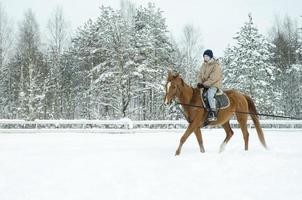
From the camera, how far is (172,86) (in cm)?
966

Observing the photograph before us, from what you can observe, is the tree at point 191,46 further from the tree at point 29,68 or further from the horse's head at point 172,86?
the horse's head at point 172,86

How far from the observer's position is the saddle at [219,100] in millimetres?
10047

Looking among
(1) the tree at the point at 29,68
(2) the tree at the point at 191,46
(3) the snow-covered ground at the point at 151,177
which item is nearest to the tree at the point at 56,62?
(1) the tree at the point at 29,68

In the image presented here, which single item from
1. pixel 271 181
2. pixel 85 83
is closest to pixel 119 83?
pixel 85 83

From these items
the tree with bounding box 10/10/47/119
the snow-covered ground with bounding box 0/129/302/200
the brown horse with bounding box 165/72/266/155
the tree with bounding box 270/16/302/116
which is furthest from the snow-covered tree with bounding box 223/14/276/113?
the snow-covered ground with bounding box 0/129/302/200

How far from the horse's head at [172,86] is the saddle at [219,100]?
0.72 m

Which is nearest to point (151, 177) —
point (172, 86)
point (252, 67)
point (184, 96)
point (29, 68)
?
point (172, 86)

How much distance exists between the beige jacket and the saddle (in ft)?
0.75

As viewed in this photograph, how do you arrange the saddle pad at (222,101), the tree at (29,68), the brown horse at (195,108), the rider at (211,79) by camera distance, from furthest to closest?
the tree at (29,68), the saddle pad at (222,101), the rider at (211,79), the brown horse at (195,108)

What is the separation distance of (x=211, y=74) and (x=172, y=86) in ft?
4.34

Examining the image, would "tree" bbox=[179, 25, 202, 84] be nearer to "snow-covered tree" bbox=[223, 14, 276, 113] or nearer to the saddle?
"snow-covered tree" bbox=[223, 14, 276, 113]

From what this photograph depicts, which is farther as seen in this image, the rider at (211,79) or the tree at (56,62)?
the tree at (56,62)

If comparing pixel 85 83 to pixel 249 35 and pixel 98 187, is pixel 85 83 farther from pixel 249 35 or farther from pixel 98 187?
pixel 98 187

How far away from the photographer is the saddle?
10047 millimetres
